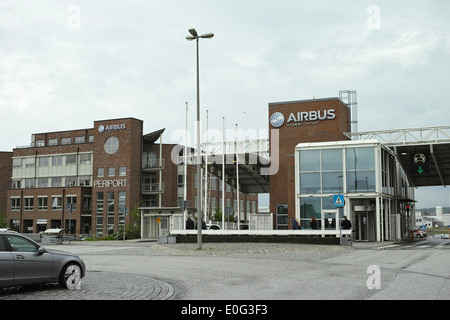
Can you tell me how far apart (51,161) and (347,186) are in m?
48.4

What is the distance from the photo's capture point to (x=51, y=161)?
71125 millimetres

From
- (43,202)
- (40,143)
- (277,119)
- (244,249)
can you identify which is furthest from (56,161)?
(244,249)

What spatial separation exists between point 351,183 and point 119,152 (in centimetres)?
3646

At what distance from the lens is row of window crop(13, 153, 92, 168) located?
225 ft

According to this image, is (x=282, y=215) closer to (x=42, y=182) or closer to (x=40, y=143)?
(x=42, y=182)

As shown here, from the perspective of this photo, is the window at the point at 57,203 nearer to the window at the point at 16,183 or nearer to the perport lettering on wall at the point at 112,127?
the window at the point at 16,183

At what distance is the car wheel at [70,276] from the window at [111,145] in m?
54.3

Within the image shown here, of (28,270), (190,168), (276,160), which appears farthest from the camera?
(190,168)

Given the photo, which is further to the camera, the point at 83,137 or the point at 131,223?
the point at 83,137

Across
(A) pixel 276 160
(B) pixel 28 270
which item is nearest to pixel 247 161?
(A) pixel 276 160

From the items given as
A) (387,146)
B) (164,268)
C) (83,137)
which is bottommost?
(164,268)

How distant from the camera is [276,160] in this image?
4544 cm

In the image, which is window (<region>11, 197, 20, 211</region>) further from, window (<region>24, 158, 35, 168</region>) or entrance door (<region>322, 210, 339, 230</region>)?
entrance door (<region>322, 210, 339, 230</region>)
